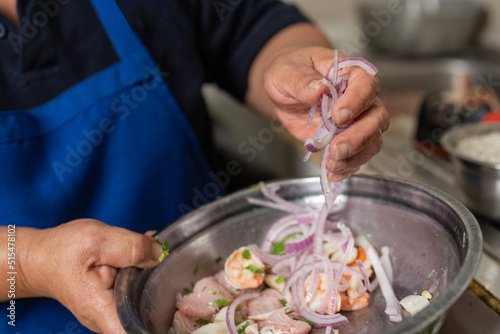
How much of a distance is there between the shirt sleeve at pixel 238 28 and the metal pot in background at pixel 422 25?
2.88ft

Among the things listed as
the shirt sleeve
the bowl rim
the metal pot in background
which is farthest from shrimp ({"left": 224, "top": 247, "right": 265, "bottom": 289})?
the metal pot in background

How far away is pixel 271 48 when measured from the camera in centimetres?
118

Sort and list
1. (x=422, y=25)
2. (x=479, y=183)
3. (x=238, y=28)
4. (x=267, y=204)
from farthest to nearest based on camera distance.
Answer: (x=422, y=25) < (x=238, y=28) < (x=479, y=183) < (x=267, y=204)

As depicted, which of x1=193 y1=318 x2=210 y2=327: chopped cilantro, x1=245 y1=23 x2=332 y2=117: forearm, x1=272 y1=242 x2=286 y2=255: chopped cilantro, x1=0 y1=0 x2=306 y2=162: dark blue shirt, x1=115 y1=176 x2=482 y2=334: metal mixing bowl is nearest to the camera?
x1=115 y1=176 x2=482 y2=334: metal mixing bowl

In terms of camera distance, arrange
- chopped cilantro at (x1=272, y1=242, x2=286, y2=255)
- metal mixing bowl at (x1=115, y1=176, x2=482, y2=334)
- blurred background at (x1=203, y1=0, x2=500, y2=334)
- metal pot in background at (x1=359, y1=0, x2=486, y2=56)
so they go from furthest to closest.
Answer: metal pot in background at (x1=359, y1=0, x2=486, y2=56) < blurred background at (x1=203, y1=0, x2=500, y2=334) < chopped cilantro at (x1=272, y1=242, x2=286, y2=255) < metal mixing bowl at (x1=115, y1=176, x2=482, y2=334)

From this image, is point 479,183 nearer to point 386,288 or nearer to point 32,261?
point 386,288

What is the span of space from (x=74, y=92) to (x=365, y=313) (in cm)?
69

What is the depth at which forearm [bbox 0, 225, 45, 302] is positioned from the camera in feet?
2.39

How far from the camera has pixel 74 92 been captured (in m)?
0.99

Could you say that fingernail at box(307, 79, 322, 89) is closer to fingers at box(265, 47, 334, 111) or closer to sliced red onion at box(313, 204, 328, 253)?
fingers at box(265, 47, 334, 111)

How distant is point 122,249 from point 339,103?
344 mm

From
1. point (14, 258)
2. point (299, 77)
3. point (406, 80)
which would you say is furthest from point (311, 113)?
point (406, 80)

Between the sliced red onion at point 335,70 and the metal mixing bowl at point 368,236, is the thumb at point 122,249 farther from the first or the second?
the sliced red onion at point 335,70

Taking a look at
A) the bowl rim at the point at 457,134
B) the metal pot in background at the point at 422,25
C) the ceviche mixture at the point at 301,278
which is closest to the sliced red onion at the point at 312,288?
the ceviche mixture at the point at 301,278
